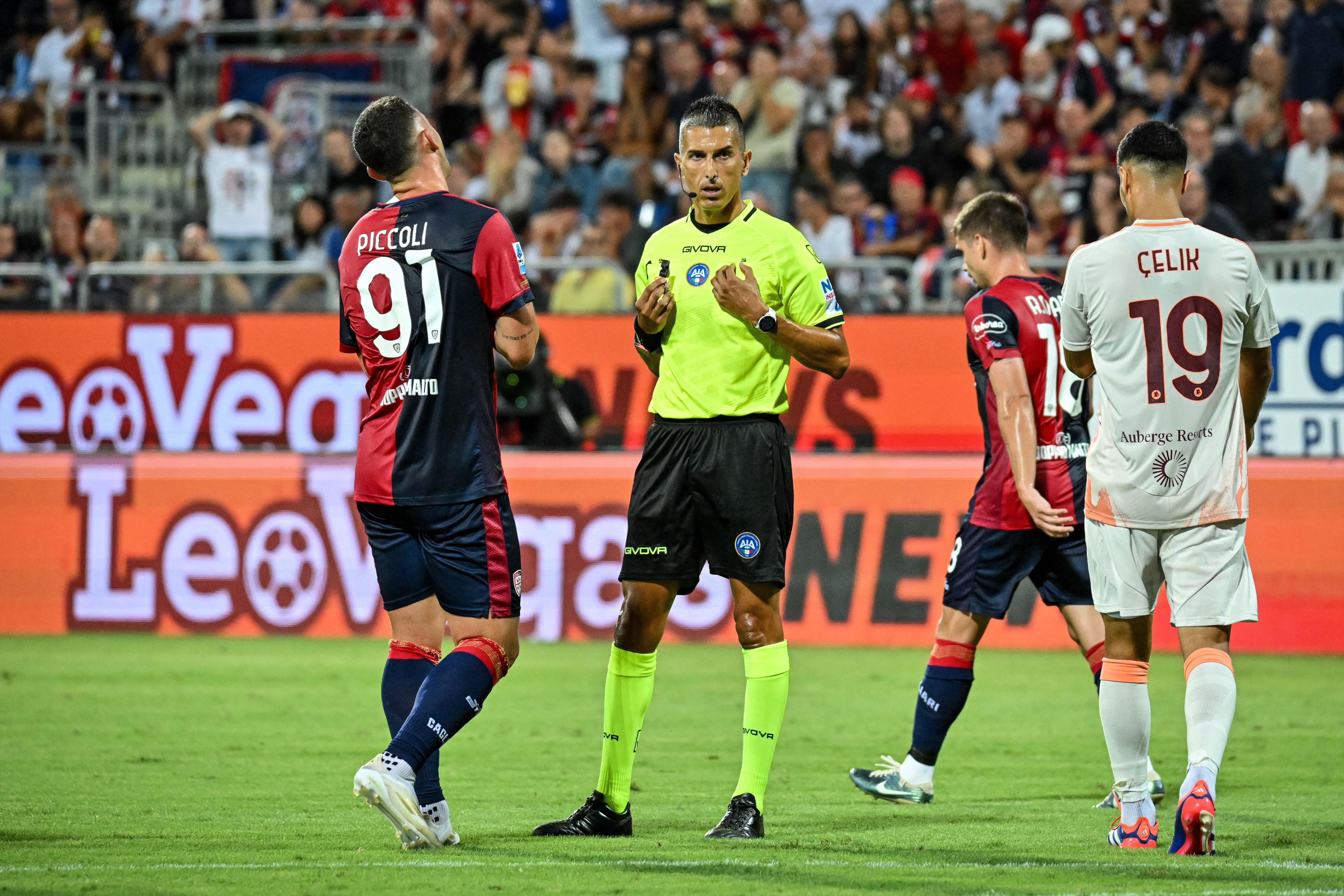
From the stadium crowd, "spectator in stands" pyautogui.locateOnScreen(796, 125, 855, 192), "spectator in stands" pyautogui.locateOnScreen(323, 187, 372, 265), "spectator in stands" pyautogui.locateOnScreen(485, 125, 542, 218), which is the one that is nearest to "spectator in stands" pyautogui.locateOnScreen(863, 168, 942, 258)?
the stadium crowd

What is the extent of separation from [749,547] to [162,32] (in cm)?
1573

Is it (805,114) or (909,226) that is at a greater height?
(805,114)

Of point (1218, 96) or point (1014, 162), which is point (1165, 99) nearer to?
point (1218, 96)

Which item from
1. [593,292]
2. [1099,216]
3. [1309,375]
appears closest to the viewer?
[1309,375]

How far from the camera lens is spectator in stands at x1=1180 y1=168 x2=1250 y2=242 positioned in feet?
42.0

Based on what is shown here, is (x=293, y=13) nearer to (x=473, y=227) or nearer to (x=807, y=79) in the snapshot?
(x=807, y=79)

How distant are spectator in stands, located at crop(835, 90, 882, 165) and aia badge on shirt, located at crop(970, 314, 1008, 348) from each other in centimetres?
1000

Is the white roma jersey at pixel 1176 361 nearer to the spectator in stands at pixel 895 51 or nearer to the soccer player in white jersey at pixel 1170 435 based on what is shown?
the soccer player in white jersey at pixel 1170 435

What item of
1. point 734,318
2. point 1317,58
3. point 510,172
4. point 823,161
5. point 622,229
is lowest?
point 734,318

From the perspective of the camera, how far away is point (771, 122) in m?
16.1

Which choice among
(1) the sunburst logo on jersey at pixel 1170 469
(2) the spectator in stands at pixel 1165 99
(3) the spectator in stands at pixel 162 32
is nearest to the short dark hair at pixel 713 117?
(1) the sunburst logo on jersey at pixel 1170 469

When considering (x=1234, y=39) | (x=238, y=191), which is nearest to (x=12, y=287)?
(x=238, y=191)

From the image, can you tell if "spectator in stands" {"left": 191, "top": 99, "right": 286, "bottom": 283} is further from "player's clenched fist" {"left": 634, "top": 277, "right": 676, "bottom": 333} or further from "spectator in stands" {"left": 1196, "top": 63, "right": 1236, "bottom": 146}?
"player's clenched fist" {"left": 634, "top": 277, "right": 676, "bottom": 333}

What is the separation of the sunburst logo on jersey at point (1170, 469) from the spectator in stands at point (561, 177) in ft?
37.8
